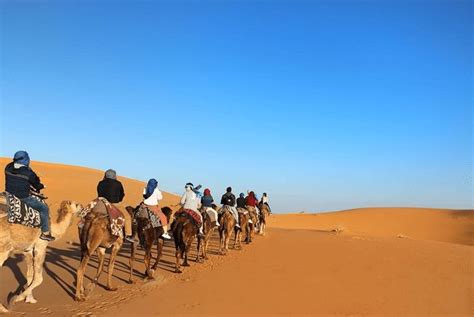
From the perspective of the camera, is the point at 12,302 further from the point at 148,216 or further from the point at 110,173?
the point at 148,216

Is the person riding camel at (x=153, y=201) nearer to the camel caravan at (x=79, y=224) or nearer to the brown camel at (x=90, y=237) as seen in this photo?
the camel caravan at (x=79, y=224)

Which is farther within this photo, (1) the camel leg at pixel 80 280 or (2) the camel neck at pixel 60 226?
(2) the camel neck at pixel 60 226

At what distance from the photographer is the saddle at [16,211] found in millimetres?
9000

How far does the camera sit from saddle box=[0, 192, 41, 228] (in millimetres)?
9000

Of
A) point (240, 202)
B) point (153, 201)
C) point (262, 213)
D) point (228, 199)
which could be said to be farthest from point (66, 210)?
point (262, 213)

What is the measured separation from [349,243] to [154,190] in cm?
1135

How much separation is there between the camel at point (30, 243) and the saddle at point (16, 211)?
0.13 feet

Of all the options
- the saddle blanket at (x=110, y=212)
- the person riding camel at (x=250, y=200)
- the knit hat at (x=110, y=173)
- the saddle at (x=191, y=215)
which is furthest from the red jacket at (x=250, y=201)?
the saddle blanket at (x=110, y=212)

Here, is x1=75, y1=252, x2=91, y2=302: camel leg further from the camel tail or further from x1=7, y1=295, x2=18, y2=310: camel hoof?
the camel tail

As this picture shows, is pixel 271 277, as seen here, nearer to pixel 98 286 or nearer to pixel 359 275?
pixel 359 275

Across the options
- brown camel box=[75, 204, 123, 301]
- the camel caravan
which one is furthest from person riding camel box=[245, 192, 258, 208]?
brown camel box=[75, 204, 123, 301]

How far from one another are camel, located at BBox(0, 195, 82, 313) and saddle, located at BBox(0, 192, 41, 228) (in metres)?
0.04

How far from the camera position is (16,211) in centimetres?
909

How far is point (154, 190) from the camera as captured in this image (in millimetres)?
12836
